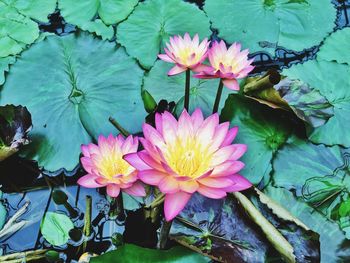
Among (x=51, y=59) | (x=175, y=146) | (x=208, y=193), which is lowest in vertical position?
(x=208, y=193)

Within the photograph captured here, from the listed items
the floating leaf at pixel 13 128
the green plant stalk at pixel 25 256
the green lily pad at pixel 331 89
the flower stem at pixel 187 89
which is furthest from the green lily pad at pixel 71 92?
the green lily pad at pixel 331 89

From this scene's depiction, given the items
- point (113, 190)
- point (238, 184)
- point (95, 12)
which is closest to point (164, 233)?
point (113, 190)

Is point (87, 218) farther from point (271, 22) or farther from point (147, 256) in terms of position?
point (271, 22)

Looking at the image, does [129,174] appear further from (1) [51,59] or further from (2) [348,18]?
(2) [348,18]

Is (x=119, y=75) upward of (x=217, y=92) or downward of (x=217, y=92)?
upward

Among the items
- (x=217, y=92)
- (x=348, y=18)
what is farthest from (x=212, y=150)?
(x=348, y=18)

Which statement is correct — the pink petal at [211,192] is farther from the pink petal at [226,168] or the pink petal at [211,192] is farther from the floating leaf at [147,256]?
the floating leaf at [147,256]

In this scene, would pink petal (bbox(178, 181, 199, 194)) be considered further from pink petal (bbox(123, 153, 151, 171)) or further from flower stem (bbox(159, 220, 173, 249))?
flower stem (bbox(159, 220, 173, 249))
